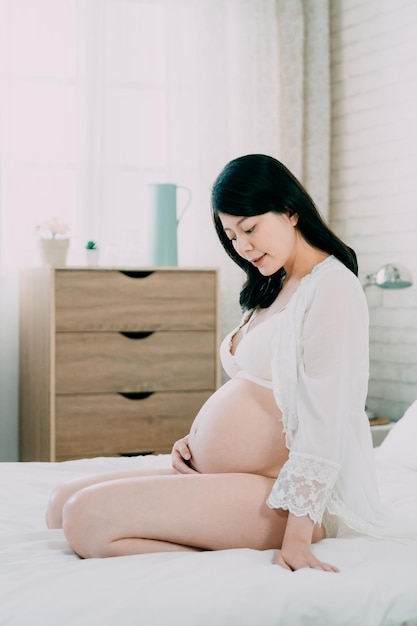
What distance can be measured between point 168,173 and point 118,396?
0.99m

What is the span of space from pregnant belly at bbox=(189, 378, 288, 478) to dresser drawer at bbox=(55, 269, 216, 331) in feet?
4.58

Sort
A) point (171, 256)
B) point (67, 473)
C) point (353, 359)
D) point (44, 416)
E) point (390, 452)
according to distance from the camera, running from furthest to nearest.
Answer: point (171, 256), point (44, 416), point (390, 452), point (67, 473), point (353, 359)

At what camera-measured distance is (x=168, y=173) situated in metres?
3.54

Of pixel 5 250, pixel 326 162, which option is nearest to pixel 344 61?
pixel 326 162

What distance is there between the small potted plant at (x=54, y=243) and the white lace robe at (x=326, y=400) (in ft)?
5.44

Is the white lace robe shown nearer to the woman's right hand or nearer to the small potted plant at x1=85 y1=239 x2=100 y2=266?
the woman's right hand

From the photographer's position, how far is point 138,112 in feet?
11.6

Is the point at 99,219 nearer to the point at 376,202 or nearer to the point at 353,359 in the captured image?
the point at 376,202

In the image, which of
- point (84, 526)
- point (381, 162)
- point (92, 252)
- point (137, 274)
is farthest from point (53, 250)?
point (84, 526)

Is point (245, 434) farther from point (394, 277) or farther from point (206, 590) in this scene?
point (394, 277)

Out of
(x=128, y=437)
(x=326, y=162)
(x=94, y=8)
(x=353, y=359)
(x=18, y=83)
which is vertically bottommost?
(x=128, y=437)

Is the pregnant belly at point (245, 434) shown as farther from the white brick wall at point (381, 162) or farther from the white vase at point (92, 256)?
the white brick wall at point (381, 162)

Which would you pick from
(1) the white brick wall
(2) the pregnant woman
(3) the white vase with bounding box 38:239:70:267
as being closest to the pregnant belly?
(2) the pregnant woman

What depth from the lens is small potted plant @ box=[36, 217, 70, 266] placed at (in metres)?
3.09
